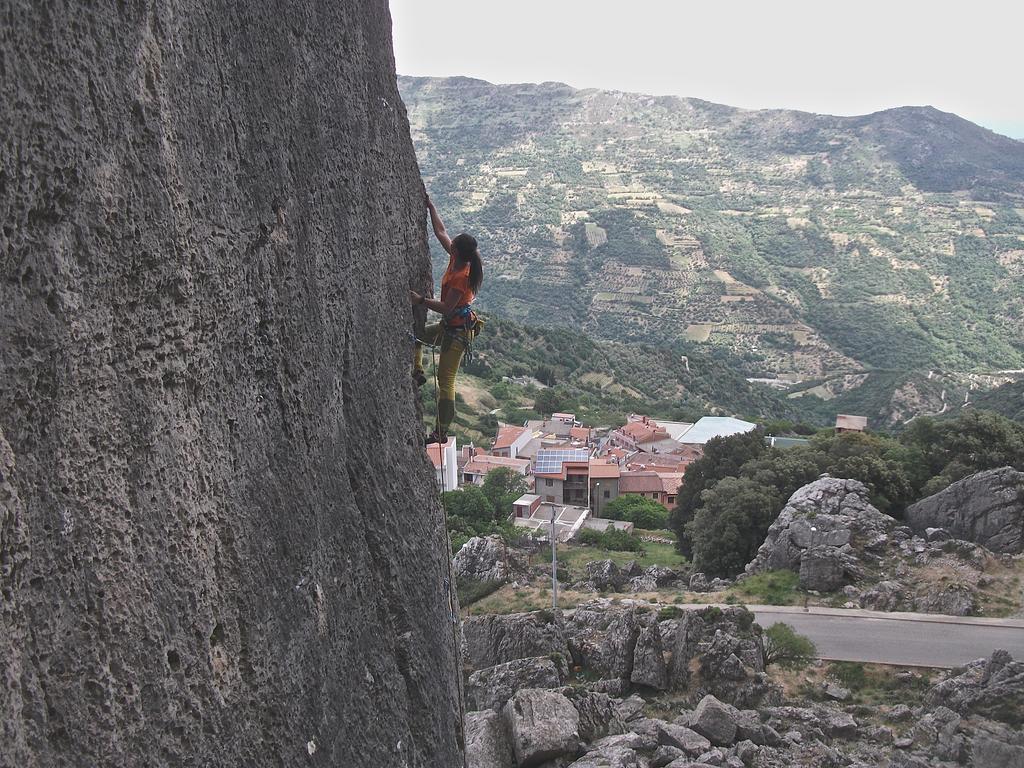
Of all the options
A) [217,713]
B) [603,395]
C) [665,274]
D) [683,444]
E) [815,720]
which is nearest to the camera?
[217,713]

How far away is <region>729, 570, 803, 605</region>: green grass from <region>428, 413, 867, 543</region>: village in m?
12.9

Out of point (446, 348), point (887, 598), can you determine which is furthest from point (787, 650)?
point (446, 348)

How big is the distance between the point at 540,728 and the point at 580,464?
38578 mm

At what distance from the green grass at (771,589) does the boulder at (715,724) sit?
861 centimetres

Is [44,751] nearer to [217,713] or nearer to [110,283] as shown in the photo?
[217,713]

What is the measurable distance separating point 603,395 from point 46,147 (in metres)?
88.9

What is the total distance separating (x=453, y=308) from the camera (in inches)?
280

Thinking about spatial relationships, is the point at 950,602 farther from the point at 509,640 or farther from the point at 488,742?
the point at 488,742

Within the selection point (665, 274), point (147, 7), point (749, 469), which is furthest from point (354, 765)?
point (665, 274)

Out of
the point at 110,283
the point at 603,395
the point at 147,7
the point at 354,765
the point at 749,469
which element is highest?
the point at 147,7

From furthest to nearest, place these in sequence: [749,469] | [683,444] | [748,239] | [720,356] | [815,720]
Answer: [748,239], [720,356], [683,444], [749,469], [815,720]

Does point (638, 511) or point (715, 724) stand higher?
point (715, 724)

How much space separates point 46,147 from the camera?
284 cm

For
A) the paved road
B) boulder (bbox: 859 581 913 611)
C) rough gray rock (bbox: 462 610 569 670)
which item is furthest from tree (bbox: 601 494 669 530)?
rough gray rock (bbox: 462 610 569 670)
